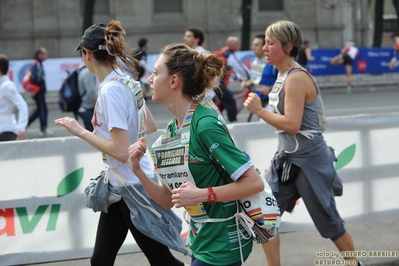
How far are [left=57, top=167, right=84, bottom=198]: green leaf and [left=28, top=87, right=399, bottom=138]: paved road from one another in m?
8.24

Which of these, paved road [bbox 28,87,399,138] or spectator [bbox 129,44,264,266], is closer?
spectator [bbox 129,44,264,266]

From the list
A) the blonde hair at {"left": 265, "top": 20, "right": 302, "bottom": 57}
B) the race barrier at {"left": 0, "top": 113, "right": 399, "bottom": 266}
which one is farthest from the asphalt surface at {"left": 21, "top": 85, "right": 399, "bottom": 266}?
the blonde hair at {"left": 265, "top": 20, "right": 302, "bottom": 57}

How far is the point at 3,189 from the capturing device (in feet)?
18.8

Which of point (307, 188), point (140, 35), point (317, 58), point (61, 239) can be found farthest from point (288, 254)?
point (140, 35)

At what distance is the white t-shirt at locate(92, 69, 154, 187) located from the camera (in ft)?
12.6

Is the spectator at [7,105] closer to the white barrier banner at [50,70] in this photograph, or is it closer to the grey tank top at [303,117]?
the grey tank top at [303,117]

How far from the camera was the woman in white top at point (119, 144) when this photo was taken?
3863 millimetres

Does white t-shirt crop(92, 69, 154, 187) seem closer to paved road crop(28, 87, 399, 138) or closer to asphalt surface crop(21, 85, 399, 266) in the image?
asphalt surface crop(21, 85, 399, 266)

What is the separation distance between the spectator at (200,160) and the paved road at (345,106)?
428 inches

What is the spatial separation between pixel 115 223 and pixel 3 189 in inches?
75.3

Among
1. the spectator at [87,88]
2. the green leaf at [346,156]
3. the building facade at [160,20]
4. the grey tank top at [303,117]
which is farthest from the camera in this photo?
the building facade at [160,20]

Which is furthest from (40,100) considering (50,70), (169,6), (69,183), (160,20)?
(169,6)

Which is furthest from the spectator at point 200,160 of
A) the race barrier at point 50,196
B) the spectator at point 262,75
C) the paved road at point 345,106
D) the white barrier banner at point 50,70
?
the white barrier banner at point 50,70

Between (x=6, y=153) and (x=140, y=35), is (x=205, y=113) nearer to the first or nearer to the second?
(x=6, y=153)
